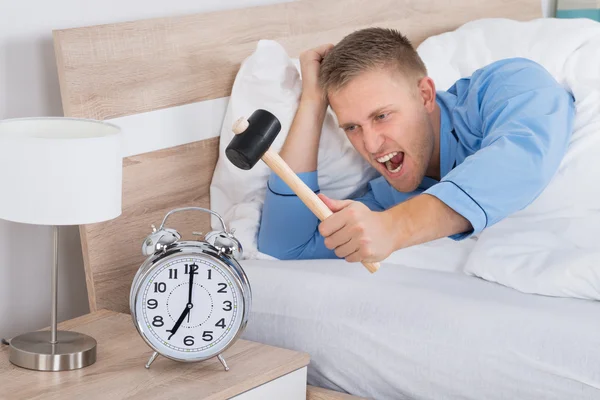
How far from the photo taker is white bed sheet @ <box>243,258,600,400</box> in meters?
1.29

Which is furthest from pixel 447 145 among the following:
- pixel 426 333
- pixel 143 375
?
pixel 143 375

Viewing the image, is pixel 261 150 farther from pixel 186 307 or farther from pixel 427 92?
pixel 427 92

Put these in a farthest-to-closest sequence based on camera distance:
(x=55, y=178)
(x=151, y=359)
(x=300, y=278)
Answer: (x=300, y=278)
(x=151, y=359)
(x=55, y=178)

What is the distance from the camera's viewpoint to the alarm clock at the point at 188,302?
52.7 inches

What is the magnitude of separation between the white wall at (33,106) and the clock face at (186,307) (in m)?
0.42

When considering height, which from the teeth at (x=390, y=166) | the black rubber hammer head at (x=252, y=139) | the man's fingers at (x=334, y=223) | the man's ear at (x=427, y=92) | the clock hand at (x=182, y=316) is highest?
the black rubber hammer head at (x=252, y=139)

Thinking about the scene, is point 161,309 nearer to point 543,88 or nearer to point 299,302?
point 299,302

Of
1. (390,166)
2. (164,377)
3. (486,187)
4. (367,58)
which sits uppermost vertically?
(367,58)

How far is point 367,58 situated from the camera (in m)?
1.72

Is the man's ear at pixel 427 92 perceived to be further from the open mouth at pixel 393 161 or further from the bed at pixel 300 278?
the bed at pixel 300 278

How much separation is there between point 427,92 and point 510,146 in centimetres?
42

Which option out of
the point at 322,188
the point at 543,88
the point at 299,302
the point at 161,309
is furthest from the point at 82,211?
the point at 543,88

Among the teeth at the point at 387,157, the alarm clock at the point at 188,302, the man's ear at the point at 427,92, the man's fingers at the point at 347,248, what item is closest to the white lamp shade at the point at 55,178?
the alarm clock at the point at 188,302

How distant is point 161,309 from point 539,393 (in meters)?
0.57
